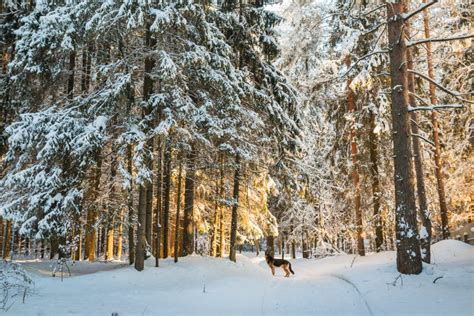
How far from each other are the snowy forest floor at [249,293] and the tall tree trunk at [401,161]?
20.6 inches

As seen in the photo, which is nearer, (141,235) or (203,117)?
(141,235)

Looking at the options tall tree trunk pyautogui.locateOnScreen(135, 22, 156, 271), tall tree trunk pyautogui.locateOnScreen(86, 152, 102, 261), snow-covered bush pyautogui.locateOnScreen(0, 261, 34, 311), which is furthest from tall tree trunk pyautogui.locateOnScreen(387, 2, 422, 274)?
tall tree trunk pyautogui.locateOnScreen(86, 152, 102, 261)

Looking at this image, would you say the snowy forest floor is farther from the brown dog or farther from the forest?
the brown dog

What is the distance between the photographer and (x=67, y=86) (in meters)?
16.8

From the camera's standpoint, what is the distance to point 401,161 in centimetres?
995

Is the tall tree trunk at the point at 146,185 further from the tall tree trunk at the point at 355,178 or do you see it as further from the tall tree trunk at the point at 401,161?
the tall tree trunk at the point at 355,178

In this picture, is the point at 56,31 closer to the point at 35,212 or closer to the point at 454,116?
the point at 35,212

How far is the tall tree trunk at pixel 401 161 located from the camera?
9.55 metres

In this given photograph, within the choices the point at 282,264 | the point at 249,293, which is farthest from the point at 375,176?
the point at 249,293

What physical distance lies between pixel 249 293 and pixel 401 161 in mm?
5216

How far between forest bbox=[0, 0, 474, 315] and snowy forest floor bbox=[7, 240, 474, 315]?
17cm

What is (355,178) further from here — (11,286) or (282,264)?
(11,286)

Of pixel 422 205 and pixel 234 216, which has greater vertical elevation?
pixel 422 205

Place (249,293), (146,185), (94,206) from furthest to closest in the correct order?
(94,206) < (146,185) < (249,293)
